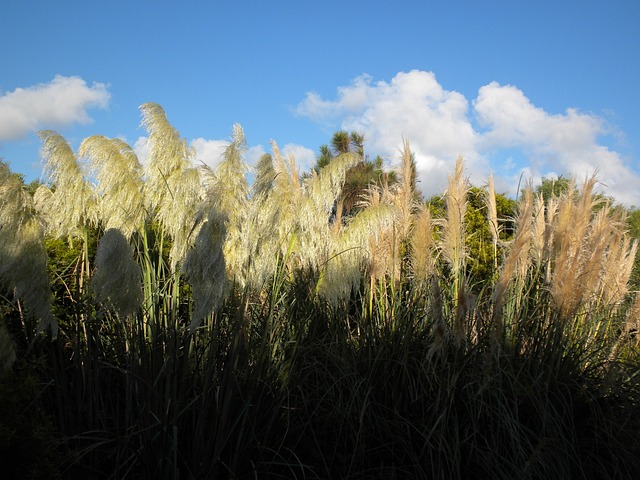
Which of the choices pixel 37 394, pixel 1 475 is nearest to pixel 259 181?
pixel 37 394

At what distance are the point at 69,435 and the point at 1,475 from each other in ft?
1.73

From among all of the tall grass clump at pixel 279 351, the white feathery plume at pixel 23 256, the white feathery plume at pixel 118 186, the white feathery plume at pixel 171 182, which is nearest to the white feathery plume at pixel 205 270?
the tall grass clump at pixel 279 351

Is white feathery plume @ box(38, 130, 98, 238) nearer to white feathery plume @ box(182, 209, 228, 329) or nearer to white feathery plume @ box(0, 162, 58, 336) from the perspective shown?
white feathery plume @ box(0, 162, 58, 336)

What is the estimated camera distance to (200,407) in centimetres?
317

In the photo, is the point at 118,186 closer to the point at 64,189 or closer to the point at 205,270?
the point at 64,189

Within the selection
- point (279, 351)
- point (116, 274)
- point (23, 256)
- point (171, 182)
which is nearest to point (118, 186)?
point (171, 182)

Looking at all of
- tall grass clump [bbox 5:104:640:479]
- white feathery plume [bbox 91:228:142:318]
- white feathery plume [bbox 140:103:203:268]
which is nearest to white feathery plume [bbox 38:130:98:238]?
tall grass clump [bbox 5:104:640:479]

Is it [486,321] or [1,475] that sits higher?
[486,321]

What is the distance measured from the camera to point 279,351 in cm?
435

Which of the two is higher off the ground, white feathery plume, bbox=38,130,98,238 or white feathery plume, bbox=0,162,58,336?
white feathery plume, bbox=38,130,98,238

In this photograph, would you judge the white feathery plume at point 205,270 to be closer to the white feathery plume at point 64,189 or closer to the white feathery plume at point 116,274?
the white feathery plume at point 116,274

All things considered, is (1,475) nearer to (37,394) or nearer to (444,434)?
(37,394)

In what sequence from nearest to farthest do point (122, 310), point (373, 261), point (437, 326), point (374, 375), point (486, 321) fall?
point (122, 310) → point (437, 326) → point (374, 375) → point (486, 321) → point (373, 261)

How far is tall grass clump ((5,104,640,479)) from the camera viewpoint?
324 cm
